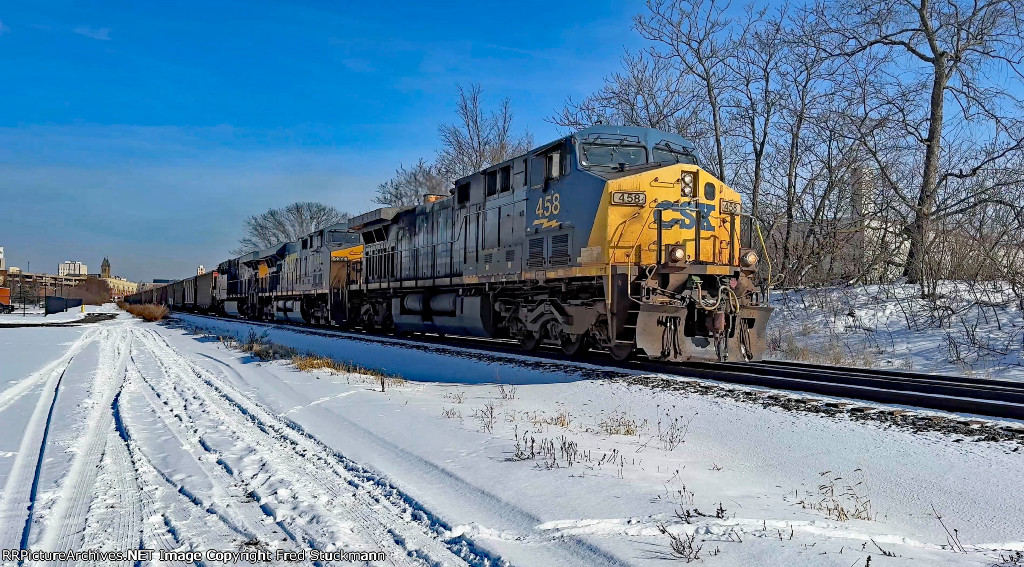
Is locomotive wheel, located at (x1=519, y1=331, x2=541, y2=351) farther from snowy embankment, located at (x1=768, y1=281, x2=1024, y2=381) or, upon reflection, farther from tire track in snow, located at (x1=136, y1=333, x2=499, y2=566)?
tire track in snow, located at (x1=136, y1=333, x2=499, y2=566)

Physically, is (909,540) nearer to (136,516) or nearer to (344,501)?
(344,501)

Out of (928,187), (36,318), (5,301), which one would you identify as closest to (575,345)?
(928,187)

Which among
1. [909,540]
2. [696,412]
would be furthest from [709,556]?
[696,412]

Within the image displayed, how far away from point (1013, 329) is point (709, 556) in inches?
516

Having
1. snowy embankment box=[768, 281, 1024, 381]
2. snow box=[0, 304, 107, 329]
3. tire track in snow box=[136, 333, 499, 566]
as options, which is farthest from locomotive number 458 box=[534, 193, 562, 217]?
snow box=[0, 304, 107, 329]

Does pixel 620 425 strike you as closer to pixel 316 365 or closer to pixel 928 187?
pixel 316 365

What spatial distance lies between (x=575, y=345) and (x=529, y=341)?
1.32 metres

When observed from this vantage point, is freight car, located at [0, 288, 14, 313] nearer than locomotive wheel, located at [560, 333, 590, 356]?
No

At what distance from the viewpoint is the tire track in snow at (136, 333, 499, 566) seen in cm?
320

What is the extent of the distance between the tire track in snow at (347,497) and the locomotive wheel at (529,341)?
596 cm

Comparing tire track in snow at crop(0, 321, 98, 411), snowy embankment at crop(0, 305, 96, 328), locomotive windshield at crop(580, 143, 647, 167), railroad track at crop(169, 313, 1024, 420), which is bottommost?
tire track in snow at crop(0, 321, 98, 411)

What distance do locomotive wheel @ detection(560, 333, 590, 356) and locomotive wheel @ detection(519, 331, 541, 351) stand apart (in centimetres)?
78

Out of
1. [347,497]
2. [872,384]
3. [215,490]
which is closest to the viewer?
[347,497]

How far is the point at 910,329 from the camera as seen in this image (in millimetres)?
14141
